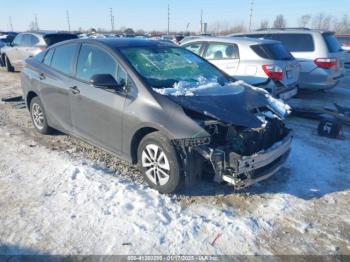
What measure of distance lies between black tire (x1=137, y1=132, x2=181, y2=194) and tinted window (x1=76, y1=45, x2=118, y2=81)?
3.19ft

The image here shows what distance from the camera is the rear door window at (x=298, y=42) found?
30.9 ft

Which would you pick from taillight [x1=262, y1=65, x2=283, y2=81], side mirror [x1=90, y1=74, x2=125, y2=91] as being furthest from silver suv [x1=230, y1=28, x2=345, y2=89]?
side mirror [x1=90, y1=74, x2=125, y2=91]

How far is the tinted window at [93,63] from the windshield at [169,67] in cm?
24

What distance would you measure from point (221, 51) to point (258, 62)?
3.45 feet

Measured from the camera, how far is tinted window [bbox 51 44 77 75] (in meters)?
5.10

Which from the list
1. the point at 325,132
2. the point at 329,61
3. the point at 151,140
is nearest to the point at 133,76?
the point at 151,140

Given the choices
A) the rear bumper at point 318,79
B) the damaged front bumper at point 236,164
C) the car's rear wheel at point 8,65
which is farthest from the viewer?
the car's rear wheel at point 8,65

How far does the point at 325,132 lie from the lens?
638cm

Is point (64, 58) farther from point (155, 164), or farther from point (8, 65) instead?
point (8, 65)

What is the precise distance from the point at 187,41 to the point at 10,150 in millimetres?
5352

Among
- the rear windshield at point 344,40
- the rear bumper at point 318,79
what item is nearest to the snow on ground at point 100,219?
the rear bumper at point 318,79

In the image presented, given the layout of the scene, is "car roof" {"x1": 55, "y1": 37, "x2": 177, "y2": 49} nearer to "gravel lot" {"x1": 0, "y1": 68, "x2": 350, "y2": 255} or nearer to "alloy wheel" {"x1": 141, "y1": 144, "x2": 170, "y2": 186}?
"alloy wheel" {"x1": 141, "y1": 144, "x2": 170, "y2": 186}

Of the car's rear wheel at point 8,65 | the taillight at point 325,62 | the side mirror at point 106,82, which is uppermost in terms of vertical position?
the side mirror at point 106,82

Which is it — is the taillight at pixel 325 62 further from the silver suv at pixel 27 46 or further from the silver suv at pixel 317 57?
the silver suv at pixel 27 46
